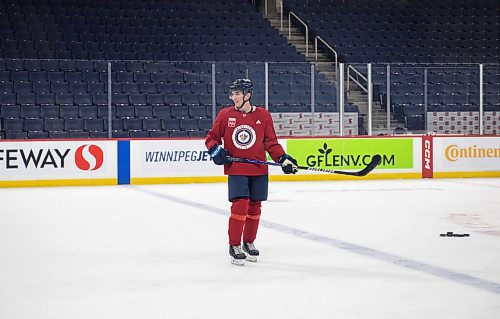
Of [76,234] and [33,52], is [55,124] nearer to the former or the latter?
[33,52]

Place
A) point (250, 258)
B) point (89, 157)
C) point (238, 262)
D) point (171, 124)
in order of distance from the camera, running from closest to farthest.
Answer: point (238, 262), point (250, 258), point (89, 157), point (171, 124)

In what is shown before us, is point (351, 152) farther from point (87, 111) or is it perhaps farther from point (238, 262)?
point (238, 262)

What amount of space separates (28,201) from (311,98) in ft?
25.2

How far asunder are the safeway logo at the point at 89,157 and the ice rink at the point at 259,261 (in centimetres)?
363

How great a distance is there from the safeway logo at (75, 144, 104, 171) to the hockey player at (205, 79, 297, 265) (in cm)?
1046

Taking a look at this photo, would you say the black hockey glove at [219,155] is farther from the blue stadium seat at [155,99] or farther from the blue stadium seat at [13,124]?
the blue stadium seat at [155,99]

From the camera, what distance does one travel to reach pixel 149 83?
20.6 meters

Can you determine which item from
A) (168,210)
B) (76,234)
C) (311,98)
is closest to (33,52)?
(311,98)

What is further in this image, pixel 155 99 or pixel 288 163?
pixel 155 99

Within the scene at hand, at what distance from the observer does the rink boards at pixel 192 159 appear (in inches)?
683

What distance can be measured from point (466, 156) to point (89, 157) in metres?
8.29

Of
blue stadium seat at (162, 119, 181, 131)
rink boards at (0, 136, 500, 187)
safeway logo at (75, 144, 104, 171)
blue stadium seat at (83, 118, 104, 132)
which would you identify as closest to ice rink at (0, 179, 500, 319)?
rink boards at (0, 136, 500, 187)

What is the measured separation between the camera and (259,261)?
745 cm

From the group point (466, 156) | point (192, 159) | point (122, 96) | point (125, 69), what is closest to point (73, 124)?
point (122, 96)
